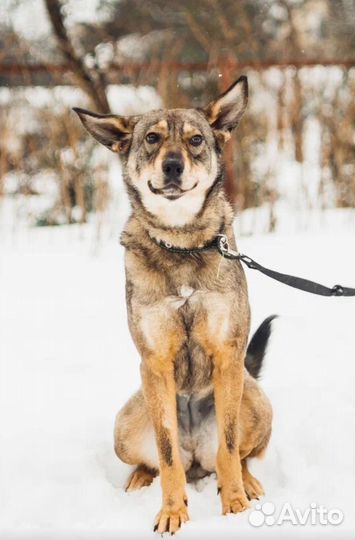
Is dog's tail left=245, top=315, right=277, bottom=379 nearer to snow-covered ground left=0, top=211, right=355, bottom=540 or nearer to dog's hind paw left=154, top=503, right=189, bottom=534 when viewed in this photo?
snow-covered ground left=0, top=211, right=355, bottom=540

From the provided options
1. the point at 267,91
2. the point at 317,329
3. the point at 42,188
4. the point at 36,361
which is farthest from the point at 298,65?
the point at 36,361

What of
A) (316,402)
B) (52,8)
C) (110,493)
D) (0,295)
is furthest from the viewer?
(52,8)

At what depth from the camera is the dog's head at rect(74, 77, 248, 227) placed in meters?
2.79

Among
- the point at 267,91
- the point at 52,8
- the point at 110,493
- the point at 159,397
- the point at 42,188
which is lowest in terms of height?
the point at 110,493

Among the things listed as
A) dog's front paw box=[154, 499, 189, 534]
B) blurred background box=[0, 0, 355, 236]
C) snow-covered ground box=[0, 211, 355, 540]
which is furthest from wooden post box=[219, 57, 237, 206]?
dog's front paw box=[154, 499, 189, 534]

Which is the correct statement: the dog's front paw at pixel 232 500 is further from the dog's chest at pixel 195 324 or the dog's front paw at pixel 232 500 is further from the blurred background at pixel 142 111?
the blurred background at pixel 142 111

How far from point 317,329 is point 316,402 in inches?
44.7

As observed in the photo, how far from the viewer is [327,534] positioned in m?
2.48

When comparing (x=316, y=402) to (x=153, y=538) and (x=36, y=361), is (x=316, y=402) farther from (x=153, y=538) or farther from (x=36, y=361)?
(x=36, y=361)

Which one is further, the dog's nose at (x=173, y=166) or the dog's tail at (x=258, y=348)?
the dog's tail at (x=258, y=348)

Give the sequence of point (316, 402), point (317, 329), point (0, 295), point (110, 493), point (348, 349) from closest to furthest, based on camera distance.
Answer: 1. point (110, 493)
2. point (316, 402)
3. point (348, 349)
4. point (317, 329)
5. point (0, 295)

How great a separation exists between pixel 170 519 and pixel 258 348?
1.05 meters

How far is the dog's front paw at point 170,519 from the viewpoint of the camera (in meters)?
2.67

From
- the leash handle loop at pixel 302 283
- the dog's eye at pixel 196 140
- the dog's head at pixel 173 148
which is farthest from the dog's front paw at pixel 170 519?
the dog's eye at pixel 196 140
